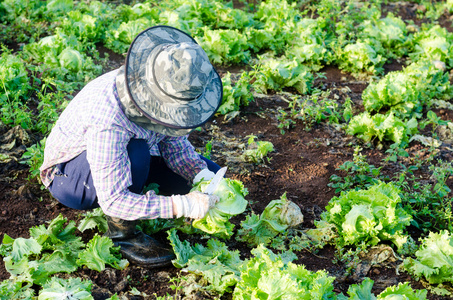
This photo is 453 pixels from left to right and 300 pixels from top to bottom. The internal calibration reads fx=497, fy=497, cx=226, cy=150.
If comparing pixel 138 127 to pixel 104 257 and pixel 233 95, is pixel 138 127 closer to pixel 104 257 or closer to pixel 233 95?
pixel 104 257

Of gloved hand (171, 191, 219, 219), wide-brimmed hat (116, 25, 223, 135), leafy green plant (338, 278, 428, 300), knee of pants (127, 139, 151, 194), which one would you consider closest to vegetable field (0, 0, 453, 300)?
leafy green plant (338, 278, 428, 300)

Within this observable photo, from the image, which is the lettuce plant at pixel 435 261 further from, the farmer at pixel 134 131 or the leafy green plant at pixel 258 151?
the leafy green plant at pixel 258 151

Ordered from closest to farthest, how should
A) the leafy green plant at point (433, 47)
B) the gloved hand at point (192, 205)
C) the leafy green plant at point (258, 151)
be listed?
1. the gloved hand at point (192, 205)
2. the leafy green plant at point (258, 151)
3. the leafy green plant at point (433, 47)

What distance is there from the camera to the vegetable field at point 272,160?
3.42 m

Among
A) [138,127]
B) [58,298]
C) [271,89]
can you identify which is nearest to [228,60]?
[271,89]

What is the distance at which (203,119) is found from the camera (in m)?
3.18

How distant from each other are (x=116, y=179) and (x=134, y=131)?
0.35m

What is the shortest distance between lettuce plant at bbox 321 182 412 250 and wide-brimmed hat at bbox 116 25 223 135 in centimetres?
143

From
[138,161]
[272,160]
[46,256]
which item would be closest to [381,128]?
[272,160]

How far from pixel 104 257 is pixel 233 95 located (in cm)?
274

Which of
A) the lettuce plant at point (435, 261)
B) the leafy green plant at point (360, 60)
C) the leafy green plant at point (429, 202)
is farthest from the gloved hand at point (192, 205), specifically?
the leafy green plant at point (360, 60)

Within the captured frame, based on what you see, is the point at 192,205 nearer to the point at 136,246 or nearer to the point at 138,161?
the point at 138,161

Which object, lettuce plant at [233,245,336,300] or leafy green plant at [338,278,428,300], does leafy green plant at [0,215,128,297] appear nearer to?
lettuce plant at [233,245,336,300]

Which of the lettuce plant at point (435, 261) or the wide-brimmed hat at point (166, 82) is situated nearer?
the wide-brimmed hat at point (166, 82)
